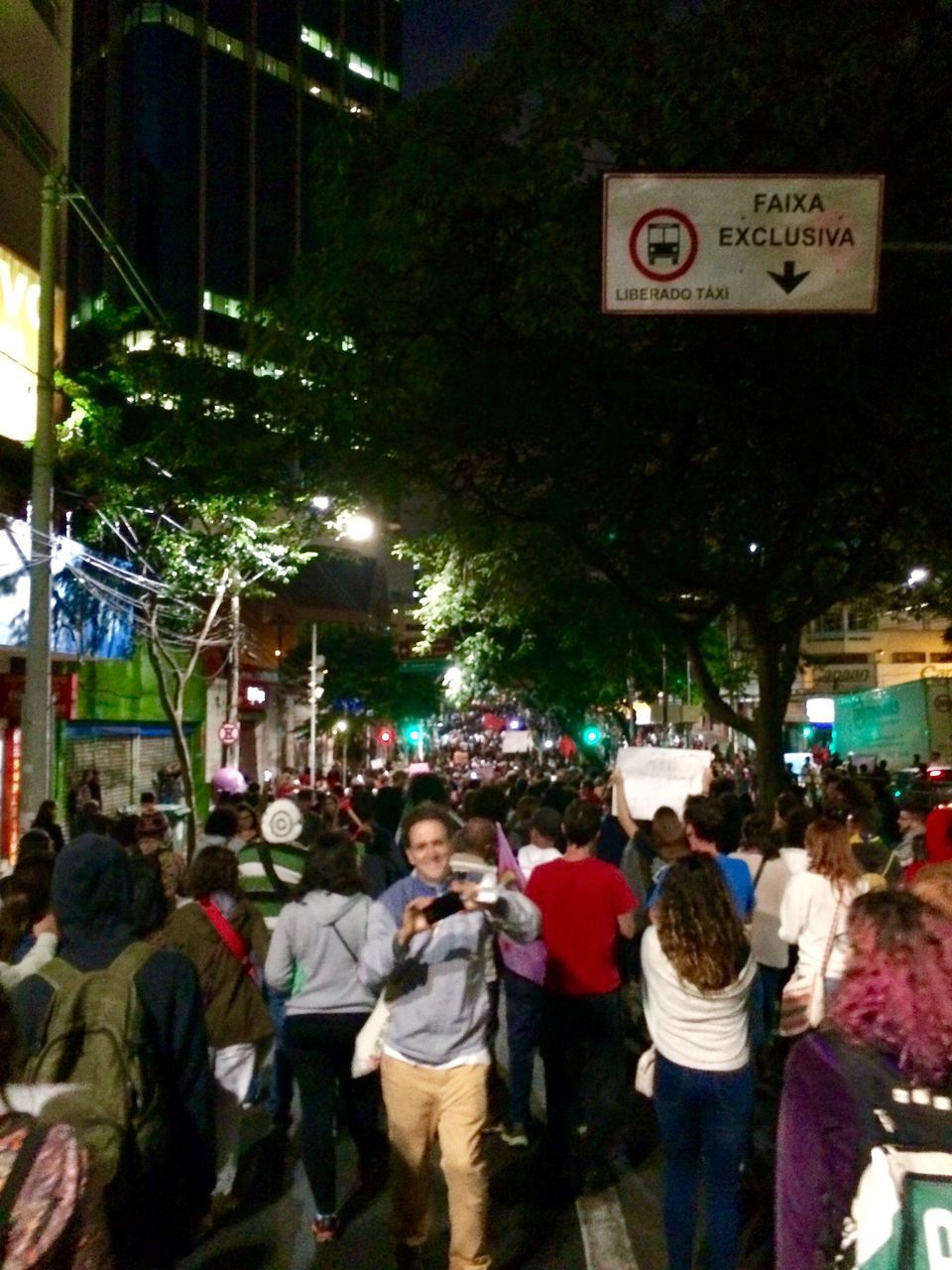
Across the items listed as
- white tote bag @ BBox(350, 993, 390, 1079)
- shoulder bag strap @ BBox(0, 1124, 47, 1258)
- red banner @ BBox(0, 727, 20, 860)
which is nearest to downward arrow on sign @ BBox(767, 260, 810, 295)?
white tote bag @ BBox(350, 993, 390, 1079)

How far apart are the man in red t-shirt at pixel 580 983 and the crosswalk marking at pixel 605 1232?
1.18ft

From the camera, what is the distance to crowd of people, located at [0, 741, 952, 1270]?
261 centimetres

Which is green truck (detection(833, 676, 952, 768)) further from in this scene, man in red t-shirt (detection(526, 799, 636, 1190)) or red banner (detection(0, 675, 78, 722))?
man in red t-shirt (detection(526, 799, 636, 1190))

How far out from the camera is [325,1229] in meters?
5.88

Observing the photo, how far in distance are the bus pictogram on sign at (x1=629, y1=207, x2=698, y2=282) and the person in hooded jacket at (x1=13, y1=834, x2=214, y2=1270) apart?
4740 millimetres

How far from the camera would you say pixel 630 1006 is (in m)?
10.3

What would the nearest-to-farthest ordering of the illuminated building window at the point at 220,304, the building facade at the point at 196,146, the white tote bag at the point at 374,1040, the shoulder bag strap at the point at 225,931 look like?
the white tote bag at the point at 374,1040 → the shoulder bag strap at the point at 225,931 → the building facade at the point at 196,146 → the illuminated building window at the point at 220,304

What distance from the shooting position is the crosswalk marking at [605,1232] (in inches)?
220

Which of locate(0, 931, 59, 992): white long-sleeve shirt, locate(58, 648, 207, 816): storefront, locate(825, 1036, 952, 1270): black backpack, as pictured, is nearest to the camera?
locate(825, 1036, 952, 1270): black backpack

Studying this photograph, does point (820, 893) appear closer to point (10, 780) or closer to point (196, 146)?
point (10, 780)

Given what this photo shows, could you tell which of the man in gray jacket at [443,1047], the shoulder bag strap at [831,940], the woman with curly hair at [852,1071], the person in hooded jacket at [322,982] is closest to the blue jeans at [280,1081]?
the person in hooded jacket at [322,982]

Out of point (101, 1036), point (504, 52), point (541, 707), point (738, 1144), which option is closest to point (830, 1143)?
point (101, 1036)

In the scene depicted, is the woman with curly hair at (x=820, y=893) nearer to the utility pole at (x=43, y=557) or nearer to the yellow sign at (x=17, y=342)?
the utility pole at (x=43, y=557)

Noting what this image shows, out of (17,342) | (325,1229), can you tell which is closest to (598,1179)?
(325,1229)
